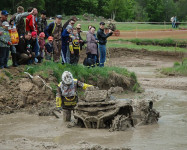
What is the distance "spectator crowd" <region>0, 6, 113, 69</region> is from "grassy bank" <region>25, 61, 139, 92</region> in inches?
18.4

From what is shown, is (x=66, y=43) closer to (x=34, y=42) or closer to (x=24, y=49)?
(x=34, y=42)

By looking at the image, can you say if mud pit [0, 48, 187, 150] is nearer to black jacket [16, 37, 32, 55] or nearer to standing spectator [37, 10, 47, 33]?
black jacket [16, 37, 32, 55]

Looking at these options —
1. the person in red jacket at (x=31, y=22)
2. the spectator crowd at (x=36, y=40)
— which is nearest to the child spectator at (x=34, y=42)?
the spectator crowd at (x=36, y=40)

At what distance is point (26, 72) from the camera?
568 inches

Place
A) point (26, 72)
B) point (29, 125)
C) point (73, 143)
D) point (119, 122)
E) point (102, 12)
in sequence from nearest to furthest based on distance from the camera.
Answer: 1. point (73, 143)
2. point (119, 122)
3. point (29, 125)
4. point (26, 72)
5. point (102, 12)

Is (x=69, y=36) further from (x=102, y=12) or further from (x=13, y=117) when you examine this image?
(x=102, y=12)

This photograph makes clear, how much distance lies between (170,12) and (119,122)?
7363cm

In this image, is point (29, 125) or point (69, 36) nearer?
point (29, 125)

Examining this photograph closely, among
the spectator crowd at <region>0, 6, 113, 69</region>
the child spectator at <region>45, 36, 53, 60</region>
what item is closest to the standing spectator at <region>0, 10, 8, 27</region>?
the spectator crowd at <region>0, 6, 113, 69</region>

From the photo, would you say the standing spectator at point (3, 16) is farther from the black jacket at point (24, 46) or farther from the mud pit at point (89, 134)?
the mud pit at point (89, 134)

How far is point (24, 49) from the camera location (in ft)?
49.1

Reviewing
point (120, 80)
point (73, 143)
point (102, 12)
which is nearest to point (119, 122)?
point (73, 143)

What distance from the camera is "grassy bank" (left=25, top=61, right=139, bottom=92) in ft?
49.0

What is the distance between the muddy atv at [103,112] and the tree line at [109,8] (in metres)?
49.2
